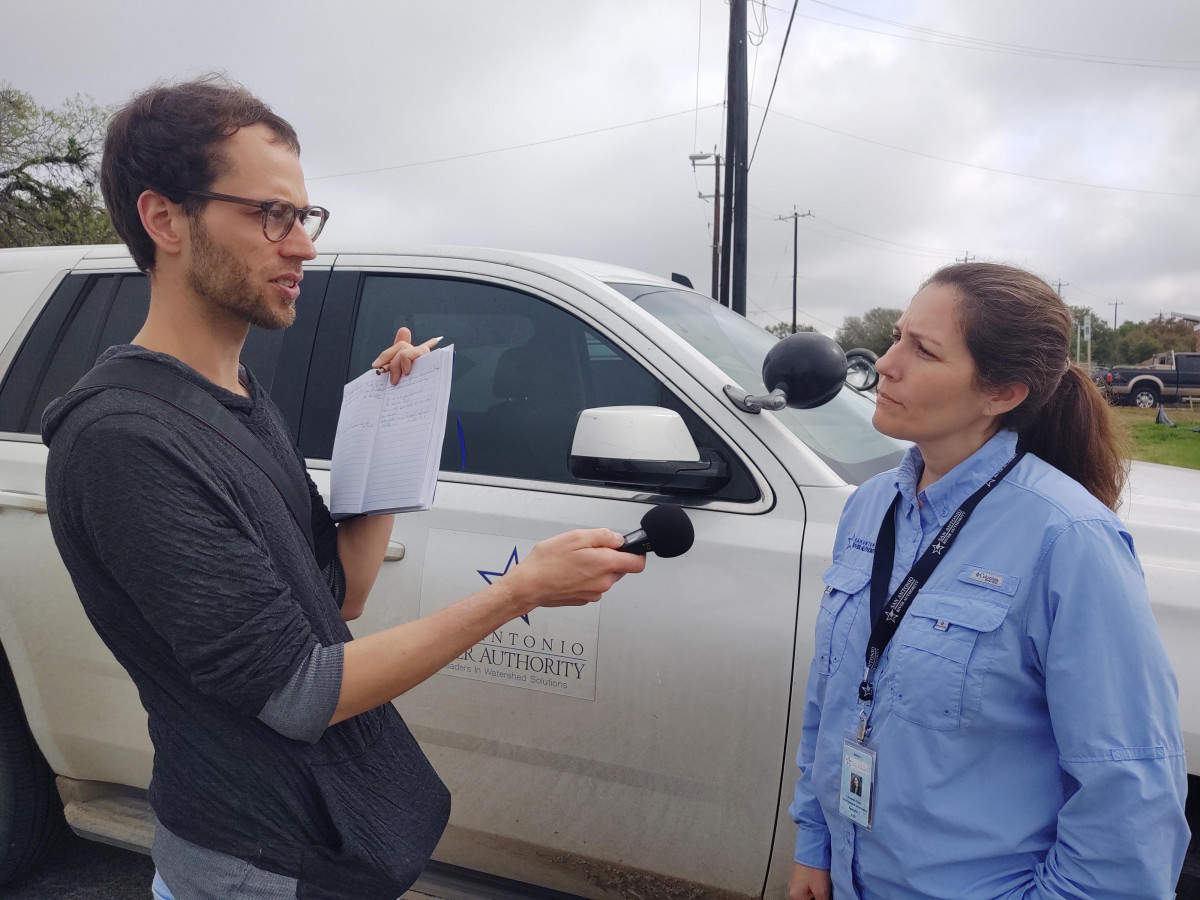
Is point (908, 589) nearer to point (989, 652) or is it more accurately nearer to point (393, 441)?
point (989, 652)

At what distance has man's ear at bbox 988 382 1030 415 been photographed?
142 centimetres

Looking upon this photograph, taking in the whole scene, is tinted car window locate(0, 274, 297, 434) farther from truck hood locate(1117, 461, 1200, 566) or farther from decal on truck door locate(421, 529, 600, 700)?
truck hood locate(1117, 461, 1200, 566)

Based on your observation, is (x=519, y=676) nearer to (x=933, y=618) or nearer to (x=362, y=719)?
(x=362, y=719)

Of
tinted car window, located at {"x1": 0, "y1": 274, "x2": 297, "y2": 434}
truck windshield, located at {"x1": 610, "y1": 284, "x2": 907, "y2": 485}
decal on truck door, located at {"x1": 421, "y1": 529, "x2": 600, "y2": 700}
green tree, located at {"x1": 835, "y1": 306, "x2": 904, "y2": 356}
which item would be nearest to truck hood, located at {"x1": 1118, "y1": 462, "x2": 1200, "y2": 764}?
truck windshield, located at {"x1": 610, "y1": 284, "x2": 907, "y2": 485}

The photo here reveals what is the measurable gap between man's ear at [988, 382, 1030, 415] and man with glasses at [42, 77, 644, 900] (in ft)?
2.11

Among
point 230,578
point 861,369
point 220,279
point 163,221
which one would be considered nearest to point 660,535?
point 230,578

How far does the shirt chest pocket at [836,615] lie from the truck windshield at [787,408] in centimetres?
62

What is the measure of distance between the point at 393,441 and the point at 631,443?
54 centimetres

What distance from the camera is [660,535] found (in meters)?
1.35

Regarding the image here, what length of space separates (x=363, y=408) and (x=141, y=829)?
64.4 inches

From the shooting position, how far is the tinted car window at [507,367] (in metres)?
2.30

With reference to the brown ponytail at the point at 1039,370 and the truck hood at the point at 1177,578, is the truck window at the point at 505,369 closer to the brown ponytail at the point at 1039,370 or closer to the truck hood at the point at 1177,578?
the brown ponytail at the point at 1039,370

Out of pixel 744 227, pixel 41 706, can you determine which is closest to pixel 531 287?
pixel 41 706

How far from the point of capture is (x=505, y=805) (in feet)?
7.27
